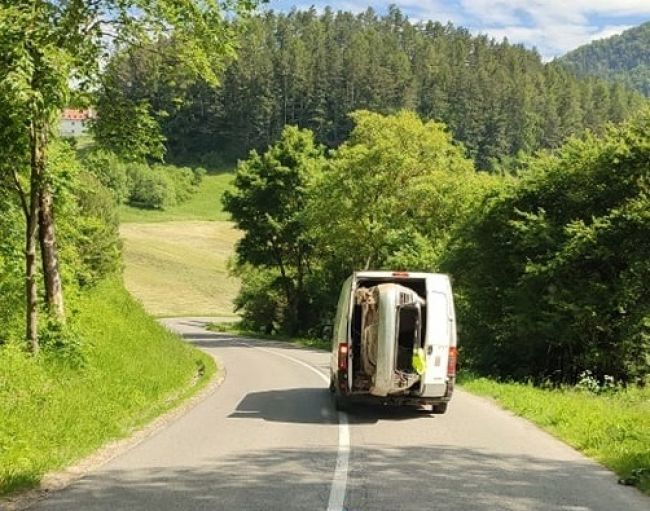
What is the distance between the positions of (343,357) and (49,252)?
6081 millimetres

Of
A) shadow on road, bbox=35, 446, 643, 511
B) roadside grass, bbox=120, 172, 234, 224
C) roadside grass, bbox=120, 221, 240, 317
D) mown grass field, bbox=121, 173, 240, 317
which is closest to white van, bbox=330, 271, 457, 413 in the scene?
shadow on road, bbox=35, 446, 643, 511

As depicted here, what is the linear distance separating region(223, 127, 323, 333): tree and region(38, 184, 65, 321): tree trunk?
1208 inches

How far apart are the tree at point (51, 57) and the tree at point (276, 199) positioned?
3123 cm

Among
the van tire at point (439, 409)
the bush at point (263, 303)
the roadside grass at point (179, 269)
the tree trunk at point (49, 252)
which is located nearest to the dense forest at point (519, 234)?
the van tire at point (439, 409)

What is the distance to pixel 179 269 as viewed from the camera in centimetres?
8925

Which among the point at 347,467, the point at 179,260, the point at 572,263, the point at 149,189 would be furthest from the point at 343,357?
the point at 149,189

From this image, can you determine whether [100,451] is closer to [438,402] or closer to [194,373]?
[438,402]

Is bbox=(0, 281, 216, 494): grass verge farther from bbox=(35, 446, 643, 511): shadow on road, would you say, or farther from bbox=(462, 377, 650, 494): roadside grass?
bbox=(462, 377, 650, 494): roadside grass

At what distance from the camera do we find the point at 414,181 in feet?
128

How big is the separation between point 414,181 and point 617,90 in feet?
489

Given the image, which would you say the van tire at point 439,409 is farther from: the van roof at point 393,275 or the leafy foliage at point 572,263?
the leafy foliage at point 572,263

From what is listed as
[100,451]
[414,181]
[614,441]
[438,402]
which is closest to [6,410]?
[100,451]

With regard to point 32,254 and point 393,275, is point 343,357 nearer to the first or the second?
point 393,275

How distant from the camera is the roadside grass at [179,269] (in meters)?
79.1
